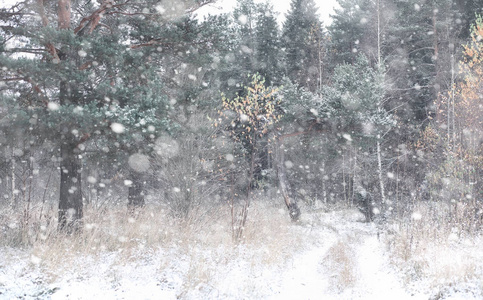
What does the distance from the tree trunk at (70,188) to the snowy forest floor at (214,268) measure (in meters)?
0.54

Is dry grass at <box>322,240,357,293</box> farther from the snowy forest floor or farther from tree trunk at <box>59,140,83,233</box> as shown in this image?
tree trunk at <box>59,140,83,233</box>

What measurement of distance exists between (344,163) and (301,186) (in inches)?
141

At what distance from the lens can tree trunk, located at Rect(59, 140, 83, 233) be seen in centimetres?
657

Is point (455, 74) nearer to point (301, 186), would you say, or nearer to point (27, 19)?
point (301, 186)

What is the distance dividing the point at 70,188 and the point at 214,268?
356 cm

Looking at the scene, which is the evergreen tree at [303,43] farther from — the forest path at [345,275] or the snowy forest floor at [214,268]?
the snowy forest floor at [214,268]

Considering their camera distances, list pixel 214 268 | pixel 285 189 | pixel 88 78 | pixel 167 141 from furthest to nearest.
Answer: pixel 285 189 < pixel 167 141 < pixel 88 78 < pixel 214 268

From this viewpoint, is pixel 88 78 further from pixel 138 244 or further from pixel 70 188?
pixel 138 244

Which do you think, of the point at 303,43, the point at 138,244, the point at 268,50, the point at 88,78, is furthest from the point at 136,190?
the point at 303,43

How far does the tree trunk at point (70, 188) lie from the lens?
6.57 metres

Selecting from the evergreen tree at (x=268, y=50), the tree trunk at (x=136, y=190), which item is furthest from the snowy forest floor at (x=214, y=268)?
the evergreen tree at (x=268, y=50)

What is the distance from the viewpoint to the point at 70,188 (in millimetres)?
6633

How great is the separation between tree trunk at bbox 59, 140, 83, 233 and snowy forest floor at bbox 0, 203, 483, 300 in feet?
1.76

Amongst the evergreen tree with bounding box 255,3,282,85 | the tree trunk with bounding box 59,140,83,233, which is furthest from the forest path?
the evergreen tree with bounding box 255,3,282,85
